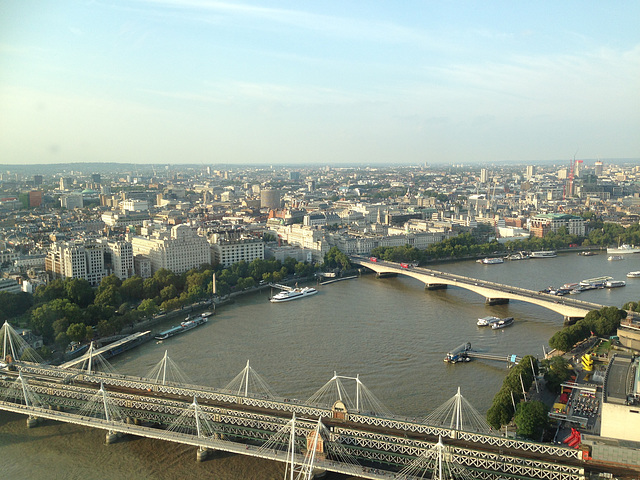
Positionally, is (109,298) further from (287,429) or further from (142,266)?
(287,429)

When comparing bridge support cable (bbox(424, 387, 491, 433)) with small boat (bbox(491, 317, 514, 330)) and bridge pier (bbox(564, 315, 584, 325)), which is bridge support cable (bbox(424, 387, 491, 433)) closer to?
small boat (bbox(491, 317, 514, 330))

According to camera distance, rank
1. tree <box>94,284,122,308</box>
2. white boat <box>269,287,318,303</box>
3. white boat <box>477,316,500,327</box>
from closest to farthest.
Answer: white boat <box>477,316,500,327</box>, tree <box>94,284,122,308</box>, white boat <box>269,287,318,303</box>

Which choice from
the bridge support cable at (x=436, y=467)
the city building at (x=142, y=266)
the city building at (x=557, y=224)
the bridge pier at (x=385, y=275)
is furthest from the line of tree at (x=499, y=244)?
the bridge support cable at (x=436, y=467)

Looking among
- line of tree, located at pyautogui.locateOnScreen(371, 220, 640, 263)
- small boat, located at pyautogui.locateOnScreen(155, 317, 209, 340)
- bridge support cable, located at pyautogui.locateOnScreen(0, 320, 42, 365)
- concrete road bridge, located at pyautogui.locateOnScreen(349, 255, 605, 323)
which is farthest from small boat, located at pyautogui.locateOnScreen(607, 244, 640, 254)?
bridge support cable, located at pyautogui.locateOnScreen(0, 320, 42, 365)

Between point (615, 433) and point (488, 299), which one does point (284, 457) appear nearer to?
point (615, 433)

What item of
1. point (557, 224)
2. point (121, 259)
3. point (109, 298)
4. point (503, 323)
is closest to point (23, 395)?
point (109, 298)

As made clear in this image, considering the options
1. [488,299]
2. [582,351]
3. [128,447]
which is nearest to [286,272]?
[488,299]

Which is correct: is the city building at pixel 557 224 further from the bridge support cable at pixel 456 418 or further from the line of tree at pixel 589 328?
the bridge support cable at pixel 456 418
